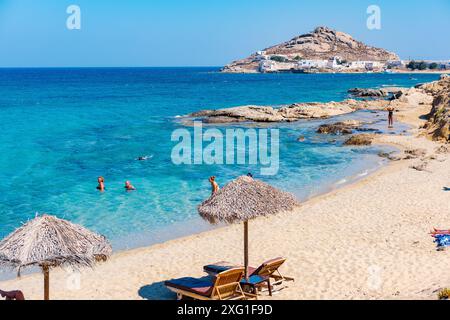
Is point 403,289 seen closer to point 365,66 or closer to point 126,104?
point 126,104

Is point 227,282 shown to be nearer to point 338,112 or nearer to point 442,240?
point 442,240

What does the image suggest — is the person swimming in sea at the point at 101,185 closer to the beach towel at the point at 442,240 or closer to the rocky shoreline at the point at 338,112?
the beach towel at the point at 442,240

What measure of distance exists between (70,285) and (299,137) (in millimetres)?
23524

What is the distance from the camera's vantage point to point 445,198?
16.2m

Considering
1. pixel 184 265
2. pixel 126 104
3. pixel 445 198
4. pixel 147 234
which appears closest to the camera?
pixel 184 265

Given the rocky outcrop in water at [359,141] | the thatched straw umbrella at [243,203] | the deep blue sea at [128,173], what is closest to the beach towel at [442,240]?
the thatched straw umbrella at [243,203]

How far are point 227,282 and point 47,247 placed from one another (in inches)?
128

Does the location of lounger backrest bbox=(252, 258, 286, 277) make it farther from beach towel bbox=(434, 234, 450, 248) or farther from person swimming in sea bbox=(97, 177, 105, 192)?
person swimming in sea bbox=(97, 177, 105, 192)

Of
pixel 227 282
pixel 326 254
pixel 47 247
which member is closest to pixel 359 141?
pixel 326 254

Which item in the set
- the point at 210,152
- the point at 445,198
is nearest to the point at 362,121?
the point at 210,152

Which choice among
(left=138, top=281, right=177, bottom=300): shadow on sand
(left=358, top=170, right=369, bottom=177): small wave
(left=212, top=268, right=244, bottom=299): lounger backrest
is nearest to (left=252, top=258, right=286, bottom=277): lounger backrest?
(left=212, top=268, right=244, bottom=299): lounger backrest

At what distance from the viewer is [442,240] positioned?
11.8m

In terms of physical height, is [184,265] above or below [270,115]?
below

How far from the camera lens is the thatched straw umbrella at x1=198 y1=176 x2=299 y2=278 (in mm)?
9703
